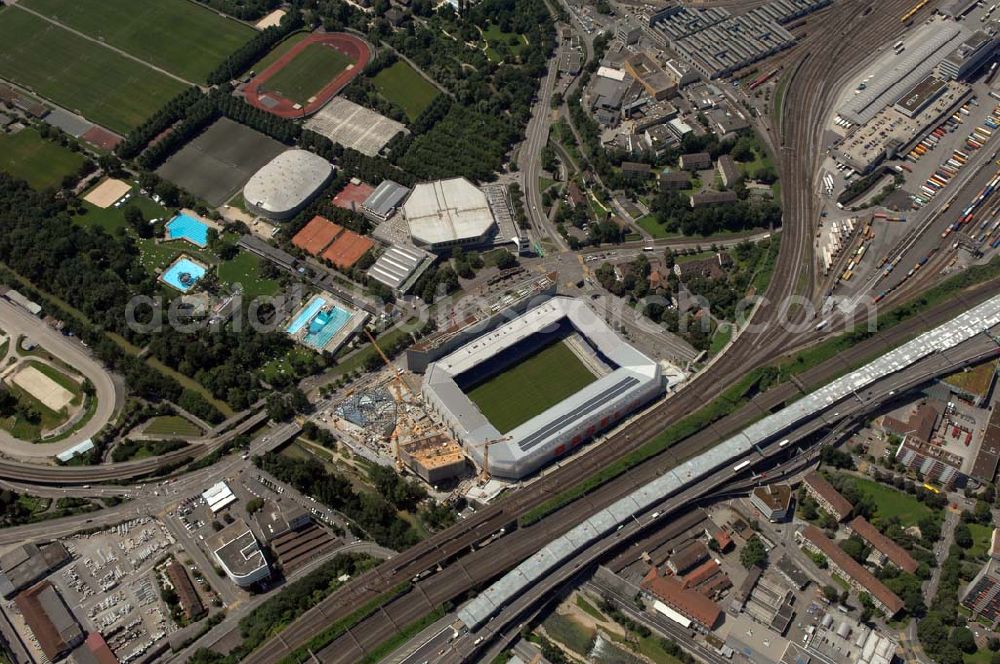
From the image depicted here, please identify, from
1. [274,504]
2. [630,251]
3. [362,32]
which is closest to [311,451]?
[274,504]

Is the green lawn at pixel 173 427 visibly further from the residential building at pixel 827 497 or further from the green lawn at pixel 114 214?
the residential building at pixel 827 497

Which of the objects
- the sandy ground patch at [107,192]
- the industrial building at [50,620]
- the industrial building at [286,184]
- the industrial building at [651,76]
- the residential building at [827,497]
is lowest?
the residential building at [827,497]

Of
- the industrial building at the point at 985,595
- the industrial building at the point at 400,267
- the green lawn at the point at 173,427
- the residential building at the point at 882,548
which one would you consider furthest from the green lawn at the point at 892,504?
the green lawn at the point at 173,427

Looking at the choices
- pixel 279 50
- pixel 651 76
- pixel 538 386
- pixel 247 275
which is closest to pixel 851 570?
Result: pixel 538 386

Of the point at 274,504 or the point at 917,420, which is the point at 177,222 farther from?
the point at 917,420

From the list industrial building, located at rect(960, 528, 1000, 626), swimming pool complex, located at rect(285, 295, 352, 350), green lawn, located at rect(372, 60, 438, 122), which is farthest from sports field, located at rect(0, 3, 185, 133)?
industrial building, located at rect(960, 528, 1000, 626)

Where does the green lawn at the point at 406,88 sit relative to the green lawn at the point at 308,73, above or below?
below
